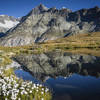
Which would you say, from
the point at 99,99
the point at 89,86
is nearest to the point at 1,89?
the point at 99,99

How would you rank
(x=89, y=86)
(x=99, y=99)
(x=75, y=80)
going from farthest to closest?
(x=75, y=80) → (x=89, y=86) → (x=99, y=99)

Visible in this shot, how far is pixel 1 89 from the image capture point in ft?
45.3

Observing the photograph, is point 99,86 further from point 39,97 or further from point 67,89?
point 39,97

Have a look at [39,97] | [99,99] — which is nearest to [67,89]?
[99,99]

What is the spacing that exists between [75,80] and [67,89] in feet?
16.4

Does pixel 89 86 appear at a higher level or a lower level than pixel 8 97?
lower

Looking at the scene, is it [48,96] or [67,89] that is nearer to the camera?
[48,96]

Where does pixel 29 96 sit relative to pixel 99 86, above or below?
above

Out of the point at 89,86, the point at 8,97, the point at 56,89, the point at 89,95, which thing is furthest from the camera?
the point at 89,86

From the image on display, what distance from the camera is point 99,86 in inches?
767

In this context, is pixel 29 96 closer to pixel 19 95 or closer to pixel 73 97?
pixel 19 95

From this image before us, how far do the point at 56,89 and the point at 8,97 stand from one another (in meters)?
7.65

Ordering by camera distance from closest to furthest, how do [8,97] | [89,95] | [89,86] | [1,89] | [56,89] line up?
A: [8,97] → [1,89] → [89,95] → [56,89] → [89,86]

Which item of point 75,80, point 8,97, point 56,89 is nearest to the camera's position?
point 8,97
